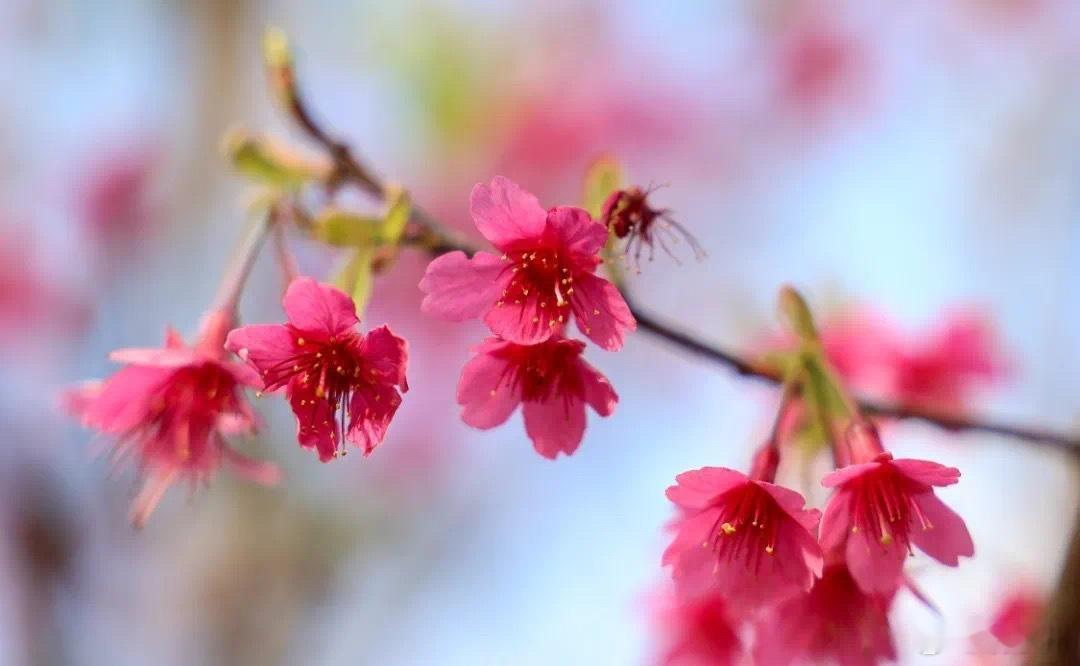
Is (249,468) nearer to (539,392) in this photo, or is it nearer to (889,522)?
(539,392)

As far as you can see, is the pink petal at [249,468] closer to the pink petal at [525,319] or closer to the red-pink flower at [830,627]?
the pink petal at [525,319]

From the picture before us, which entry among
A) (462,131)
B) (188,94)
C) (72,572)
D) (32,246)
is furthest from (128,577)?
(462,131)

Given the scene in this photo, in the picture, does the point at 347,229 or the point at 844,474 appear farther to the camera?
the point at 347,229

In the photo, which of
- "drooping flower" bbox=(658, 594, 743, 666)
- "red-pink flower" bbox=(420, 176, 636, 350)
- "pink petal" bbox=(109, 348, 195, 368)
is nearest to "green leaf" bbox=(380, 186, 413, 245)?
"red-pink flower" bbox=(420, 176, 636, 350)

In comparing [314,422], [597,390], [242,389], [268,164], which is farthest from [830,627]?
[268,164]

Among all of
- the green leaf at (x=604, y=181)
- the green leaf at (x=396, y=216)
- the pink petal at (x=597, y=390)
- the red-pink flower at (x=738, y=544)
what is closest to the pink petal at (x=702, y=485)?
the red-pink flower at (x=738, y=544)

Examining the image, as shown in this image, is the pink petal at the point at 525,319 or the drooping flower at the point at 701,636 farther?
the drooping flower at the point at 701,636
